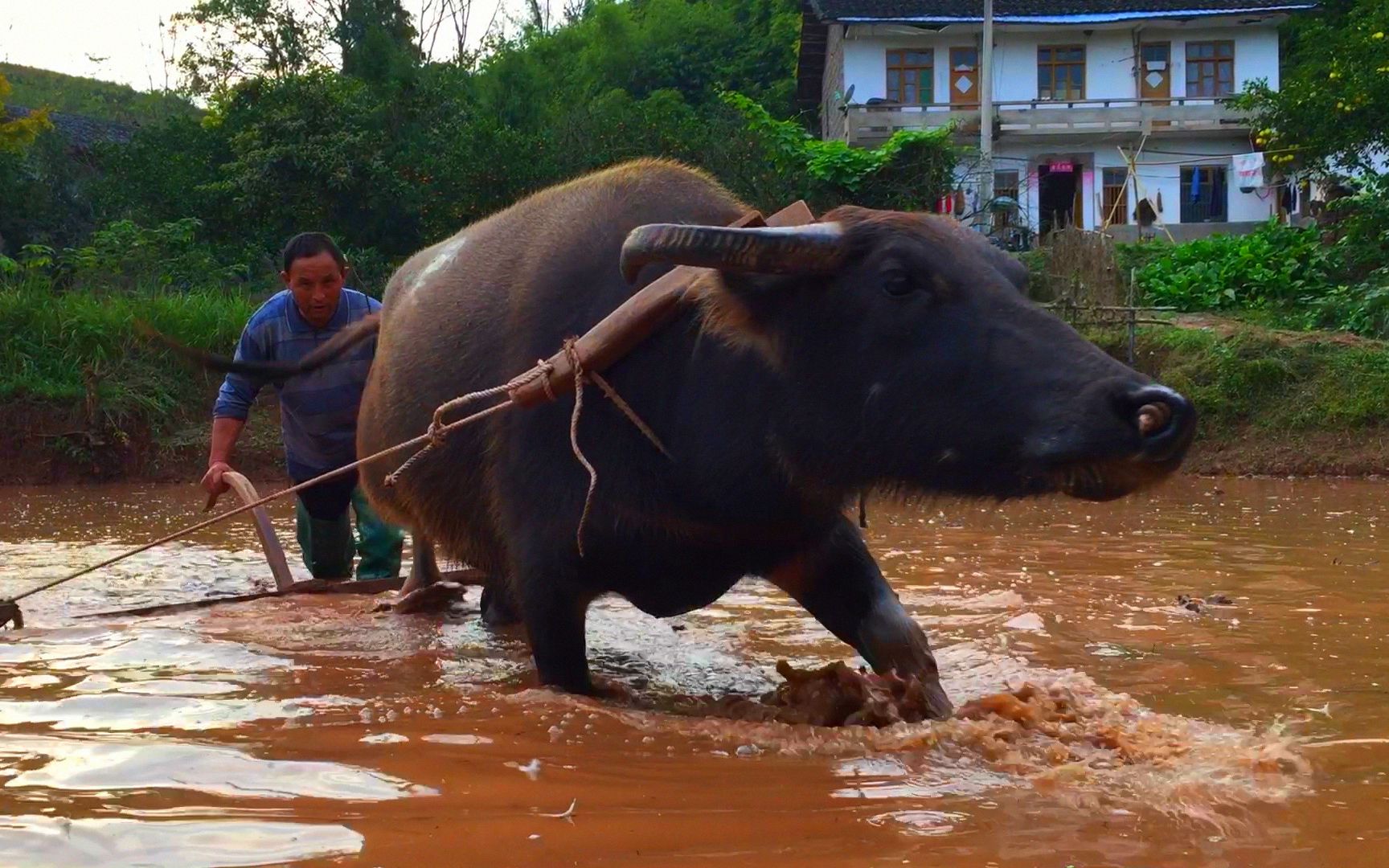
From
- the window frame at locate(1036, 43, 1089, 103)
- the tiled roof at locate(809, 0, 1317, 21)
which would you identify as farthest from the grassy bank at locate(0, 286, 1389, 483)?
the window frame at locate(1036, 43, 1089, 103)

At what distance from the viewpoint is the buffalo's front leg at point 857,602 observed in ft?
11.9

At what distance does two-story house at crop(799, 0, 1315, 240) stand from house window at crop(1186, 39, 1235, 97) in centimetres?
Answer: 2

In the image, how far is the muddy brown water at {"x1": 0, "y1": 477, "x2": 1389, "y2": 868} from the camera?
2291mm

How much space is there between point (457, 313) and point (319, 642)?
117cm

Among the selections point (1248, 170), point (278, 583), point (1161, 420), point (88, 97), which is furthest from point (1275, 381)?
point (88, 97)

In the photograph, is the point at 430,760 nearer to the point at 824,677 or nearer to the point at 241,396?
the point at 824,677

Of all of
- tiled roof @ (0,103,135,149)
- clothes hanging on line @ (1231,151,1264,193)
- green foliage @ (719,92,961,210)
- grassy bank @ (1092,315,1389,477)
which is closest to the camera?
grassy bank @ (1092,315,1389,477)

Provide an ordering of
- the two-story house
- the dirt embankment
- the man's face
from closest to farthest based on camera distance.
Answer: the man's face → the dirt embankment → the two-story house

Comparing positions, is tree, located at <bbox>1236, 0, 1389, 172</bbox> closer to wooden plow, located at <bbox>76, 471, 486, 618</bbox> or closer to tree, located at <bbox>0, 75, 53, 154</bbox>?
wooden plow, located at <bbox>76, 471, 486, 618</bbox>

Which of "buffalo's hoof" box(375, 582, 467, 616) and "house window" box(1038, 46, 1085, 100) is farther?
"house window" box(1038, 46, 1085, 100)

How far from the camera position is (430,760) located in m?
2.82

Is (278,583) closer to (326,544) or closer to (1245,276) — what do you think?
(326,544)

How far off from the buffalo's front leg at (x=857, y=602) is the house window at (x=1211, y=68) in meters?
29.3

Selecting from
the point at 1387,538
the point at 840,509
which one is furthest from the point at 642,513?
the point at 1387,538
